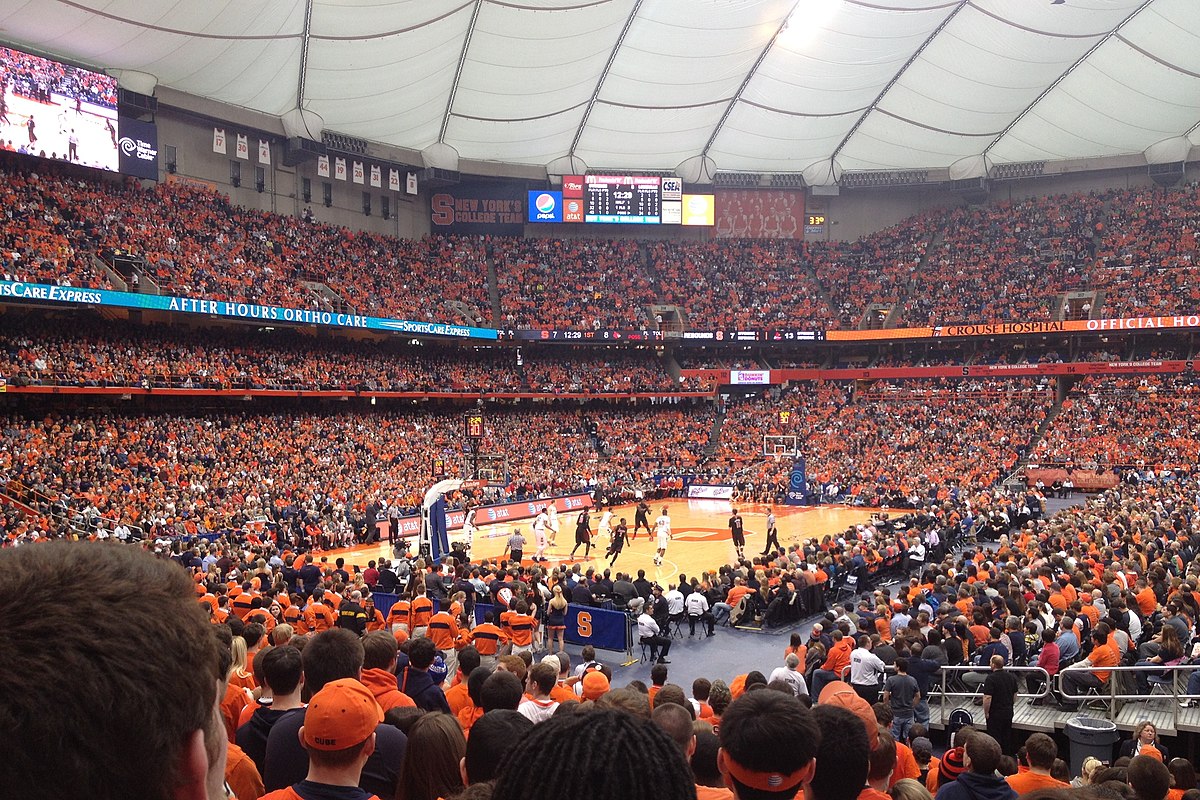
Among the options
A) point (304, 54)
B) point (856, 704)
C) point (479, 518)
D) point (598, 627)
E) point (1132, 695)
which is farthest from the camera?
point (304, 54)

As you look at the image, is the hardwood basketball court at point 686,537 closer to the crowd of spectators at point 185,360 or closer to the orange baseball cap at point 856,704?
the crowd of spectators at point 185,360

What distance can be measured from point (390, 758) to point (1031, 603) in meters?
11.8

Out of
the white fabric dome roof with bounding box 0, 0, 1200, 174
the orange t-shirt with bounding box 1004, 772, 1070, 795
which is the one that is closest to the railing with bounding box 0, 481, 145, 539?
the white fabric dome roof with bounding box 0, 0, 1200, 174

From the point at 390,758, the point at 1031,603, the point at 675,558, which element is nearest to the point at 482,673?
the point at 390,758

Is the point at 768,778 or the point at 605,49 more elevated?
the point at 605,49

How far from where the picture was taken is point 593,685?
8797mm

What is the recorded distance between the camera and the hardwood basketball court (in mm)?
28062

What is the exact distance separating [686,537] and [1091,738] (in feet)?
79.9

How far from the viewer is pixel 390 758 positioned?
4867 millimetres

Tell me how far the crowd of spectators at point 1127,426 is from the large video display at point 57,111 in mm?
49063

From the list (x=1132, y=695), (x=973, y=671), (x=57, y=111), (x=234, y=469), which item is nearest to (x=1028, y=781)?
(x=1132, y=695)

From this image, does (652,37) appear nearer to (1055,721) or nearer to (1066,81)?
(1066,81)

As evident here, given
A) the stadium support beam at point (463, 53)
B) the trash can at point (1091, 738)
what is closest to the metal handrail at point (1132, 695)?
the trash can at point (1091, 738)

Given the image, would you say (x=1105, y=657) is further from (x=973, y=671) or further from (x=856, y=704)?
(x=856, y=704)
